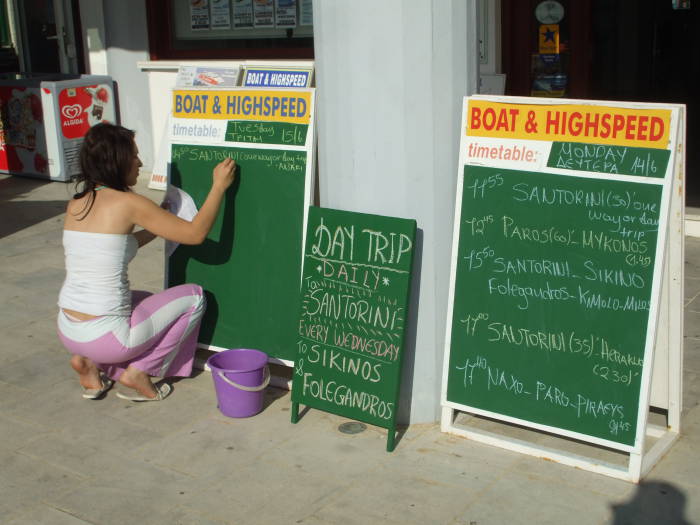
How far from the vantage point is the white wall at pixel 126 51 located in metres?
11.0

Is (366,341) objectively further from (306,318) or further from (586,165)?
(586,165)

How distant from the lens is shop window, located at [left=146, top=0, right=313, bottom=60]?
33.2ft

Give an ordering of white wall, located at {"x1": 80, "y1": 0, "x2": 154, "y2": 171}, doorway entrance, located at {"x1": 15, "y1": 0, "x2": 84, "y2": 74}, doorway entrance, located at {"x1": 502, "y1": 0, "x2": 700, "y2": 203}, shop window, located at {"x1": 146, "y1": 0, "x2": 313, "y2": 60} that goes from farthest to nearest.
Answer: doorway entrance, located at {"x1": 15, "y1": 0, "x2": 84, "y2": 74}, white wall, located at {"x1": 80, "y1": 0, "x2": 154, "y2": 171}, shop window, located at {"x1": 146, "y1": 0, "x2": 313, "y2": 60}, doorway entrance, located at {"x1": 502, "y1": 0, "x2": 700, "y2": 203}

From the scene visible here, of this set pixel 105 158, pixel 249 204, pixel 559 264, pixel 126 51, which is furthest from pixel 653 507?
pixel 126 51

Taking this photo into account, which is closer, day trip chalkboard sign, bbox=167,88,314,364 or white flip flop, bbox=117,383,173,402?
day trip chalkboard sign, bbox=167,88,314,364

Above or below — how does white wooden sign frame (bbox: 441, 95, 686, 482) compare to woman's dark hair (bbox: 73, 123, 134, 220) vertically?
below

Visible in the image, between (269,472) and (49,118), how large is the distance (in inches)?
296

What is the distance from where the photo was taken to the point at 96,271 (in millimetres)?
4832

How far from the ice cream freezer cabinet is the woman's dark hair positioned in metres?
5.97

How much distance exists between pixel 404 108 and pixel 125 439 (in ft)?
7.19

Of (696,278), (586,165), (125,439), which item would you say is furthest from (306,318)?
(696,278)

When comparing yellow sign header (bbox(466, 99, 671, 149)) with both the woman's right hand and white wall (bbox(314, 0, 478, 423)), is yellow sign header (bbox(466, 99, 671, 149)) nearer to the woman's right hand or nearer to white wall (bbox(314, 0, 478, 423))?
white wall (bbox(314, 0, 478, 423))

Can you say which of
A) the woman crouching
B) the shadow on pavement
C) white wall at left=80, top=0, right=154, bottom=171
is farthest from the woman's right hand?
white wall at left=80, top=0, right=154, bottom=171

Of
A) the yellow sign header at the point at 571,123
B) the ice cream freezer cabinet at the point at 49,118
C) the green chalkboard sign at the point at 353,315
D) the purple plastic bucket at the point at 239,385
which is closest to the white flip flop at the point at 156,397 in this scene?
the purple plastic bucket at the point at 239,385
